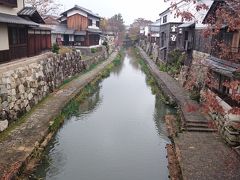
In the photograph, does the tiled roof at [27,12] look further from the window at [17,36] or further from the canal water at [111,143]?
the canal water at [111,143]

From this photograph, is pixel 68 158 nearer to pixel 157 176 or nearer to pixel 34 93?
pixel 157 176

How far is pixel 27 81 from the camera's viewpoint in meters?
19.0

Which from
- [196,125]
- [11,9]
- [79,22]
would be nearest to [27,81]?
[11,9]

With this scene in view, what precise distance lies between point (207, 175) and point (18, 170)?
772 cm

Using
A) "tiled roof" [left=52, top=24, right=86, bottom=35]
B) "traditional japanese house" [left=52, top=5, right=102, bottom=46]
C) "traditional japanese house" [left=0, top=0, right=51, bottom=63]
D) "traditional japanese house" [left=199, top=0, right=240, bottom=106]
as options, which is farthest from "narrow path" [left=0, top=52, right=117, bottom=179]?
"traditional japanese house" [left=52, top=5, right=102, bottom=46]

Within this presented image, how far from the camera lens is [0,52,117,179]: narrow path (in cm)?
1131

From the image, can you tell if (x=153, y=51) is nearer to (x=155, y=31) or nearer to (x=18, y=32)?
(x=155, y=31)

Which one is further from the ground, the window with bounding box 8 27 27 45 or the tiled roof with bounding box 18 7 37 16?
the tiled roof with bounding box 18 7 37 16

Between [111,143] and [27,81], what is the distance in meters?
7.78

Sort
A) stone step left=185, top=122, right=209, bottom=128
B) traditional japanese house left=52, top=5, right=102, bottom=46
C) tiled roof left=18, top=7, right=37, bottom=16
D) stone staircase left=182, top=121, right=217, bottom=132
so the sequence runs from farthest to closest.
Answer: traditional japanese house left=52, top=5, right=102, bottom=46, tiled roof left=18, top=7, right=37, bottom=16, stone step left=185, top=122, right=209, bottom=128, stone staircase left=182, top=121, right=217, bottom=132

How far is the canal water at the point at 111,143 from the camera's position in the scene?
41.9 ft

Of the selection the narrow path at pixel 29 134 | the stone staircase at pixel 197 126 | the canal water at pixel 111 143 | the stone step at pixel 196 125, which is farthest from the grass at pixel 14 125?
the stone step at pixel 196 125

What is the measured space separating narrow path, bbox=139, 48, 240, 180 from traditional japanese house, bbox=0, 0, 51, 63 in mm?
13825

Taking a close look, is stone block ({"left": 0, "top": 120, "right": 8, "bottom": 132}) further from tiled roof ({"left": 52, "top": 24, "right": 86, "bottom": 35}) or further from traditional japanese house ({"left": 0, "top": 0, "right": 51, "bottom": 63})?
tiled roof ({"left": 52, "top": 24, "right": 86, "bottom": 35})
